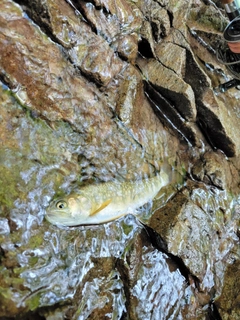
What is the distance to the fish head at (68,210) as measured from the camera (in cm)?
376

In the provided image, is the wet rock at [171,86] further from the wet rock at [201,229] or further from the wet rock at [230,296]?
the wet rock at [230,296]

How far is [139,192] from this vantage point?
15.1 feet

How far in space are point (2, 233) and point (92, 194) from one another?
1.10 m

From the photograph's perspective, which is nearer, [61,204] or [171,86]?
[61,204]

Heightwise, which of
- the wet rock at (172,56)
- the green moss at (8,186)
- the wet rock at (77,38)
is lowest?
the green moss at (8,186)

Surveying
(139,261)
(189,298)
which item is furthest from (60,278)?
(189,298)

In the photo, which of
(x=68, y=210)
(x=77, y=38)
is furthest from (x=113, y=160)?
(x=77, y=38)

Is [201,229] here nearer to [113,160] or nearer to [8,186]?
[113,160]

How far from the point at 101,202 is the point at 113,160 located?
2.48 feet

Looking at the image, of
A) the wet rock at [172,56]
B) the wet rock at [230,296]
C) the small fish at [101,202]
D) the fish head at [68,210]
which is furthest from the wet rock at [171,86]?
the wet rock at [230,296]

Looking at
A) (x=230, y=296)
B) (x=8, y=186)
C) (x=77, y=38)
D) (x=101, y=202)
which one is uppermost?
(x=77, y=38)

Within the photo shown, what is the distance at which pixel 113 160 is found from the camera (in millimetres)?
4668

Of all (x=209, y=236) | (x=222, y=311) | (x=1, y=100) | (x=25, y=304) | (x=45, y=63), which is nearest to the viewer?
(x=25, y=304)

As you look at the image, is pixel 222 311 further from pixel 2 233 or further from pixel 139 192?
pixel 2 233
